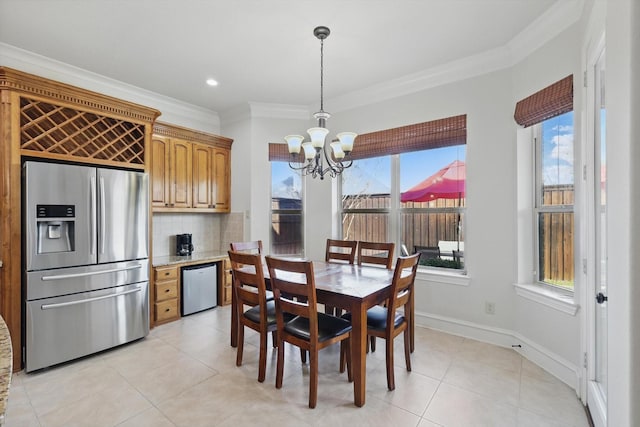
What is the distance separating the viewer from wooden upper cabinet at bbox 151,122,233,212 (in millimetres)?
3760

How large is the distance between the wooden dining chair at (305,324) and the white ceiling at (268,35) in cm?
192

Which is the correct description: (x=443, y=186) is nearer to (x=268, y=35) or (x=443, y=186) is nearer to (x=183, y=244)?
(x=268, y=35)

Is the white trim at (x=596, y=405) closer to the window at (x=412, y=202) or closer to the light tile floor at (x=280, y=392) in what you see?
the light tile floor at (x=280, y=392)

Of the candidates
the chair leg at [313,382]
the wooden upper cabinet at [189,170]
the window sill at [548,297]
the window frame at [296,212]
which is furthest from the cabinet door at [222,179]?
the window sill at [548,297]

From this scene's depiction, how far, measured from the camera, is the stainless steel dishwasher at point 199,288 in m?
3.74

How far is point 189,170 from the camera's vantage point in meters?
4.06

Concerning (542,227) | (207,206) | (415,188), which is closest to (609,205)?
(542,227)

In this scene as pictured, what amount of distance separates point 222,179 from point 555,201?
13.0ft

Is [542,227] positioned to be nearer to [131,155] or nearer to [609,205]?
[609,205]

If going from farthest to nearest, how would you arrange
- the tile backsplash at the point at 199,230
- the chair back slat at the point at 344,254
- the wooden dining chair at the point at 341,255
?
the tile backsplash at the point at 199,230
the chair back slat at the point at 344,254
the wooden dining chair at the point at 341,255

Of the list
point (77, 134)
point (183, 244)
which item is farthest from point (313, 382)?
point (77, 134)

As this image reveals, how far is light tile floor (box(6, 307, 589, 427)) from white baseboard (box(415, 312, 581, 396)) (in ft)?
0.21

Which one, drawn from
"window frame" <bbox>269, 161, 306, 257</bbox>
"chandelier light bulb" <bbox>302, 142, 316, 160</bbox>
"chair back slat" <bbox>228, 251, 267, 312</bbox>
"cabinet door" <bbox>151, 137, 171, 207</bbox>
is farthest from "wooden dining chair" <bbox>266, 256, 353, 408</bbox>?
"cabinet door" <bbox>151, 137, 171, 207</bbox>

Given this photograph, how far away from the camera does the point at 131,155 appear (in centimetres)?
322
